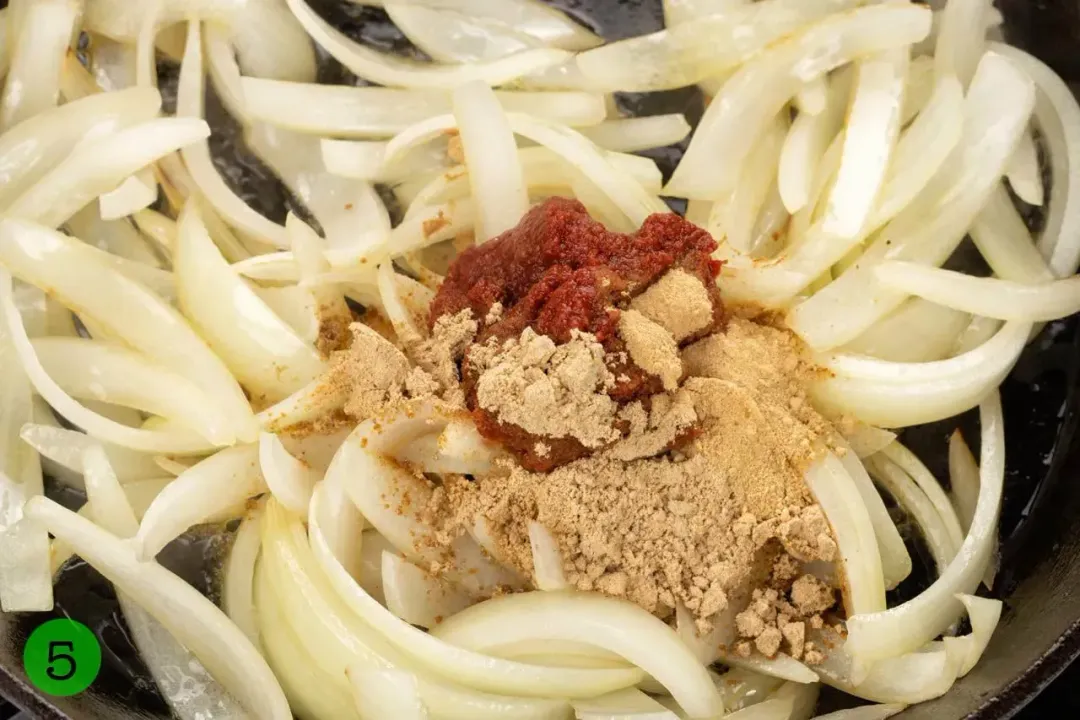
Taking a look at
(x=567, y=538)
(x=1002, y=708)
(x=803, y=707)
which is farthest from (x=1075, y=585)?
(x=567, y=538)

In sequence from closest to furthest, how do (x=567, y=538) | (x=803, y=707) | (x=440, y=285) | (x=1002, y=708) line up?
(x=1002, y=708) < (x=567, y=538) < (x=803, y=707) < (x=440, y=285)

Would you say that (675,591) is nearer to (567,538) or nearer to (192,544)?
(567,538)

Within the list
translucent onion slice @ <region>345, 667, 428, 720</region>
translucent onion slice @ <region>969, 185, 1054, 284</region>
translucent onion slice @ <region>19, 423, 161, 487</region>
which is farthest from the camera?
translucent onion slice @ <region>969, 185, 1054, 284</region>

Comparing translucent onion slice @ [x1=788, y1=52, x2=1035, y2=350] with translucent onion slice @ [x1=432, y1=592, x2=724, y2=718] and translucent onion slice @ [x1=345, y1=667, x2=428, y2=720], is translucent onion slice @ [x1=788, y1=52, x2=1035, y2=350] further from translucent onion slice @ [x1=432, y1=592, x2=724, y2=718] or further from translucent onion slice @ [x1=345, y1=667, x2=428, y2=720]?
translucent onion slice @ [x1=345, y1=667, x2=428, y2=720]

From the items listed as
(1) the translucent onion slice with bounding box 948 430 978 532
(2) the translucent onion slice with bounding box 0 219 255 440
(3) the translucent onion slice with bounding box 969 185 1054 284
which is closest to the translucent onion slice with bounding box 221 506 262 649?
(2) the translucent onion slice with bounding box 0 219 255 440

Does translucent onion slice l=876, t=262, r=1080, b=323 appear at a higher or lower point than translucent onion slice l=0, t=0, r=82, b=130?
lower
